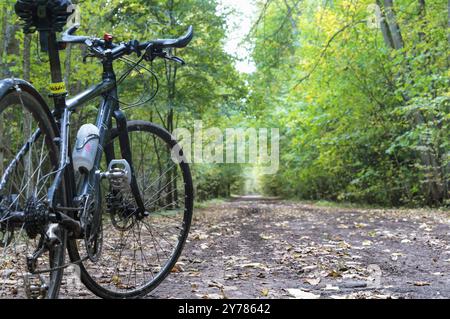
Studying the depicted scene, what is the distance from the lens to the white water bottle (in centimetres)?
212

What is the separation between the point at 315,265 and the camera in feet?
11.3

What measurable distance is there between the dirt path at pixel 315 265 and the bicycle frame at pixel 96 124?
75 cm

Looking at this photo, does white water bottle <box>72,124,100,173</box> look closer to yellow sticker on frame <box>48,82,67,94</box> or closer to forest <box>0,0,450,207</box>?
yellow sticker on frame <box>48,82,67,94</box>

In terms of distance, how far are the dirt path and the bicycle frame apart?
0.75 metres

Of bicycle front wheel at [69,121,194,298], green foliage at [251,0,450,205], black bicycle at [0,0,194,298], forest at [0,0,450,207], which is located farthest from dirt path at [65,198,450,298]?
green foliage at [251,0,450,205]

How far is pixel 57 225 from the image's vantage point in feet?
6.06

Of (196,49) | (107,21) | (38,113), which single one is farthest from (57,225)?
(196,49)

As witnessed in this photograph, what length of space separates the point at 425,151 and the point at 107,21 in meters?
7.71

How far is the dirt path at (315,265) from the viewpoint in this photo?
2.62 metres

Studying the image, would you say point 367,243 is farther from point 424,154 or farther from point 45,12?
point 424,154

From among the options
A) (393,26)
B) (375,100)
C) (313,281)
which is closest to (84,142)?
(313,281)

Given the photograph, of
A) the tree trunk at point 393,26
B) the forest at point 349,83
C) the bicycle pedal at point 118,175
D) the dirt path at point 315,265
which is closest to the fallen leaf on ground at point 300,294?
the dirt path at point 315,265

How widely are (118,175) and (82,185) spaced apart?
200mm

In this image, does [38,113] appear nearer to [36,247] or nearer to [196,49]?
[36,247]
